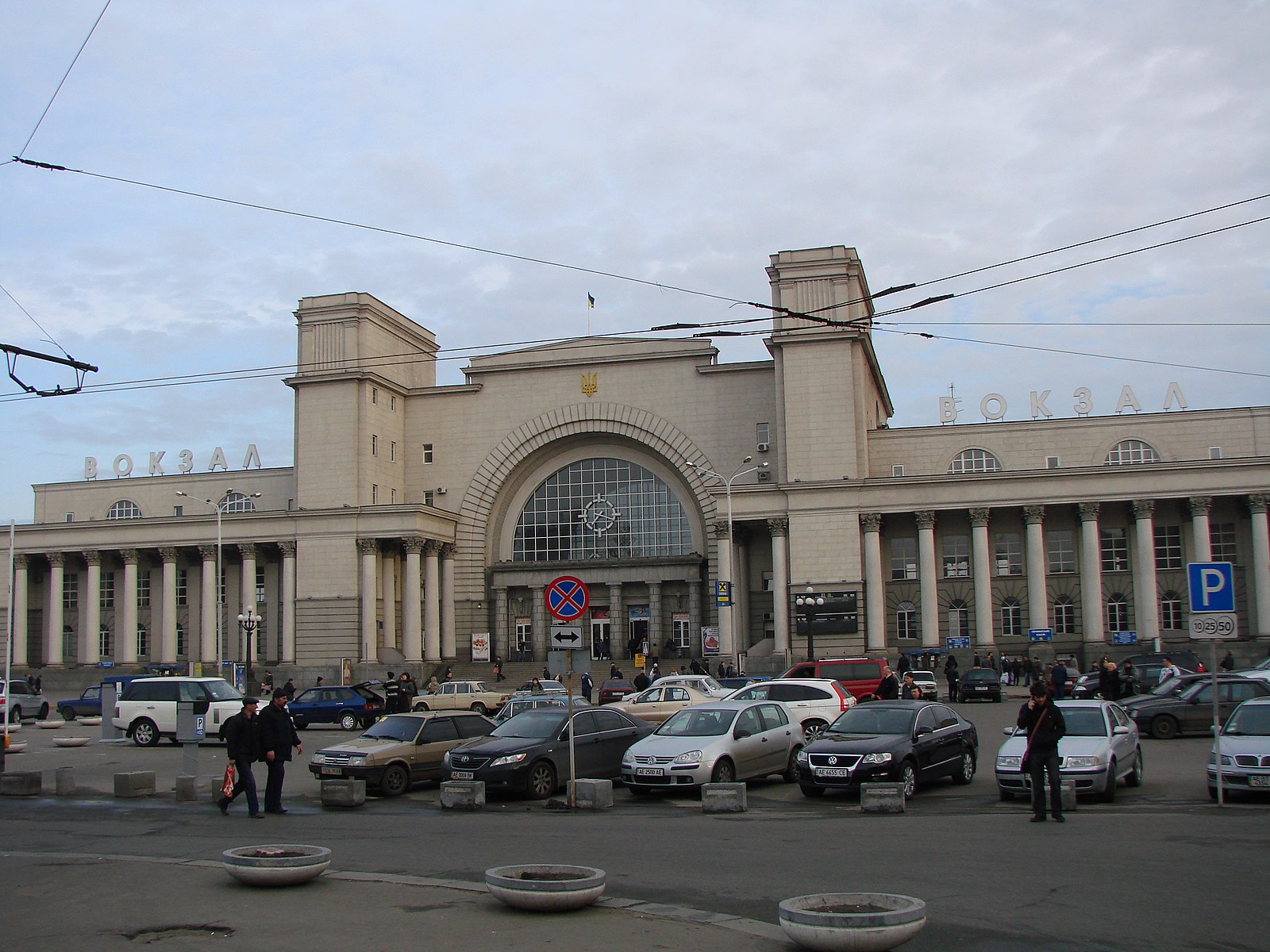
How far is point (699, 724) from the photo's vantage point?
19688 mm

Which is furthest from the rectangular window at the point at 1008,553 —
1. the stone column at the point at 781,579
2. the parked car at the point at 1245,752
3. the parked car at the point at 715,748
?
the parked car at the point at 1245,752

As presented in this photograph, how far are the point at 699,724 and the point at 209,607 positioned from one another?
49808mm

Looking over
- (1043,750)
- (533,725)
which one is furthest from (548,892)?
(533,725)

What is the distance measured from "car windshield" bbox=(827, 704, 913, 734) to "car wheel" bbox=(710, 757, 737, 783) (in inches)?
67.5

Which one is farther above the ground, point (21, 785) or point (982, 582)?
point (982, 582)

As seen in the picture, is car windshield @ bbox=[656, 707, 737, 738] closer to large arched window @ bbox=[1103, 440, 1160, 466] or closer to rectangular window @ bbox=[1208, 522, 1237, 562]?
large arched window @ bbox=[1103, 440, 1160, 466]

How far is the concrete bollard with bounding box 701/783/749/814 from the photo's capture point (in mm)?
16750

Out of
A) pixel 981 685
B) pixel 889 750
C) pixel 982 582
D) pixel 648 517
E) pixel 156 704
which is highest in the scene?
pixel 648 517

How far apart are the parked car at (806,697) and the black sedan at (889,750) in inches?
216

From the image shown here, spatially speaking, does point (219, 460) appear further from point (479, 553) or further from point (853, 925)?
point (853, 925)

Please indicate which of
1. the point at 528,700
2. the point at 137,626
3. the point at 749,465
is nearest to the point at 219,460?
the point at 137,626

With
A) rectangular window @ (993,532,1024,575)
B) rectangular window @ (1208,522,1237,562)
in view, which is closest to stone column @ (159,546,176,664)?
rectangular window @ (993,532,1024,575)

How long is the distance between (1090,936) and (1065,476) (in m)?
50.3

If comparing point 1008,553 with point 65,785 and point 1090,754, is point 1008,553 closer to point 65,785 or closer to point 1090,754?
point 1090,754
